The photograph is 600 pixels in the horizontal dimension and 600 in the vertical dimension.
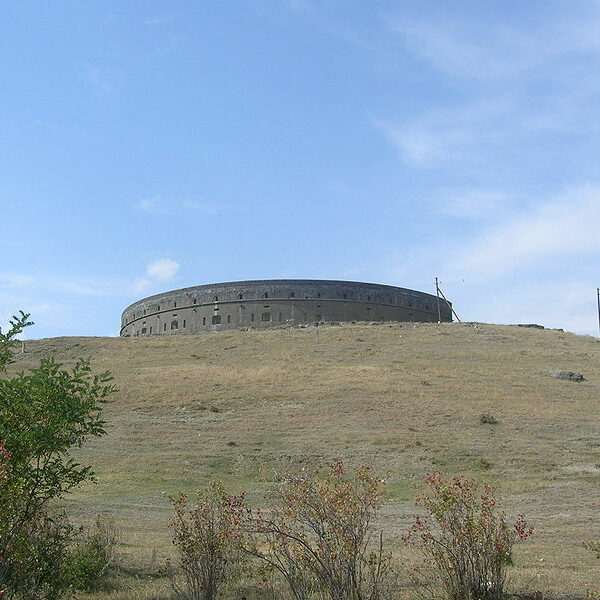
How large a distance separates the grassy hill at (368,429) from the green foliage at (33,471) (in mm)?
2675

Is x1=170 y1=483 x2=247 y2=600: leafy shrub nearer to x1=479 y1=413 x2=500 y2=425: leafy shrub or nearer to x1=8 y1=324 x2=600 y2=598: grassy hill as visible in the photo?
x1=8 y1=324 x2=600 y2=598: grassy hill

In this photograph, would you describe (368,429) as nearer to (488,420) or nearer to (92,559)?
(488,420)

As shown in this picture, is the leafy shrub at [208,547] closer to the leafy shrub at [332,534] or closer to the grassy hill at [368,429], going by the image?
the leafy shrub at [332,534]

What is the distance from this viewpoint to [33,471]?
7.89 metres

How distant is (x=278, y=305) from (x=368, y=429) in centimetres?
4335

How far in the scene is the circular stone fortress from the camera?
6975 cm

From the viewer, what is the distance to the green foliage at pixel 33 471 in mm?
7008

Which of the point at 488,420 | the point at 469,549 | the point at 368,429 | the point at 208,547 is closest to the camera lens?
the point at 469,549

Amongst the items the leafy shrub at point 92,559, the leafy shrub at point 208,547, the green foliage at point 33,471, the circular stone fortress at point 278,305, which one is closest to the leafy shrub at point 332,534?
the leafy shrub at point 208,547

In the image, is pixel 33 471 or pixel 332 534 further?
pixel 33 471

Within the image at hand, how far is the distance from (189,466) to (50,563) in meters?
15.2

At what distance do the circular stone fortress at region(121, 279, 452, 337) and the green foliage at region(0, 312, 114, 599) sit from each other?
59.0 meters

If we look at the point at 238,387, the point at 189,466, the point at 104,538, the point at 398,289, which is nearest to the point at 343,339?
the point at 238,387

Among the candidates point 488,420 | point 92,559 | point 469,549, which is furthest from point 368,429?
point 469,549
